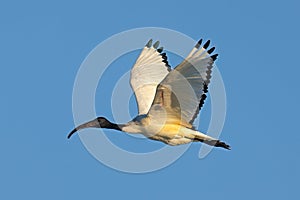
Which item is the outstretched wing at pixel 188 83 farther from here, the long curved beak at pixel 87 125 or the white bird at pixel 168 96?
the long curved beak at pixel 87 125

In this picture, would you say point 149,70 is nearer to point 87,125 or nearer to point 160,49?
point 160,49

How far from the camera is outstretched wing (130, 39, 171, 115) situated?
22328 mm

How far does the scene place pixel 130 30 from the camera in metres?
23.0

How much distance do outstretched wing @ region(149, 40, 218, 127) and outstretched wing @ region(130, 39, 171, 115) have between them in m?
2.41

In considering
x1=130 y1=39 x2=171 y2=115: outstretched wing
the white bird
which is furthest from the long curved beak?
x1=130 y1=39 x2=171 y2=115: outstretched wing

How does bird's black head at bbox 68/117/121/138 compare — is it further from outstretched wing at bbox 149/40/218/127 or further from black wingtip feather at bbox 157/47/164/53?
black wingtip feather at bbox 157/47/164/53

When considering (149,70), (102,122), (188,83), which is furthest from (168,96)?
(149,70)

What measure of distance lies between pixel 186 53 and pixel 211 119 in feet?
6.59

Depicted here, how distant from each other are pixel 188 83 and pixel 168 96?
571mm

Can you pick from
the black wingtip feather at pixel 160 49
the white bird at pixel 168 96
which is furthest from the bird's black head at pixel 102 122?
the black wingtip feather at pixel 160 49

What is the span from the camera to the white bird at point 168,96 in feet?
61.8

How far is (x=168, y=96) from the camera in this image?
19328 mm

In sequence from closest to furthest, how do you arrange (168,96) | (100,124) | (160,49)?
1. (168,96)
2. (100,124)
3. (160,49)

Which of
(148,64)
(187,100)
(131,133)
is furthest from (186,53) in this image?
(148,64)
